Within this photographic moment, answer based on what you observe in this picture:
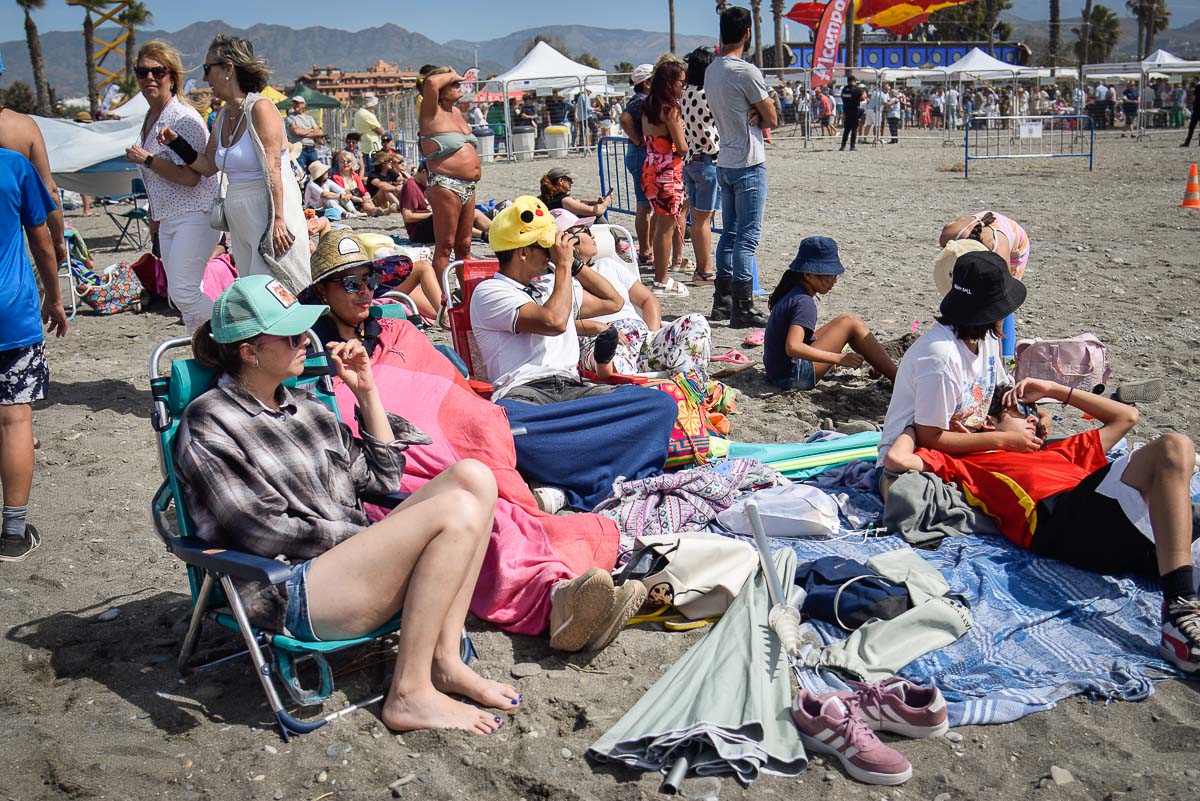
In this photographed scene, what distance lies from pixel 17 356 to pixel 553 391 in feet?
7.46

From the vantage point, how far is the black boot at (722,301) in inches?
309

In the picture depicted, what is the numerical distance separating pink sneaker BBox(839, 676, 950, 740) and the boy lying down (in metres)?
0.91

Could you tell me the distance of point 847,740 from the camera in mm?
2756

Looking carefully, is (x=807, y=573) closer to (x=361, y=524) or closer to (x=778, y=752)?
(x=778, y=752)

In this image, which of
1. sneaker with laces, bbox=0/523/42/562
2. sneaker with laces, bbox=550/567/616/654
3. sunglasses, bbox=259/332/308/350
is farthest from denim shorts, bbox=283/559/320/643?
sneaker with laces, bbox=0/523/42/562

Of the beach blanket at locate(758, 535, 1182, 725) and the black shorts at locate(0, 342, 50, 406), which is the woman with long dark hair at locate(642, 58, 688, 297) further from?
the black shorts at locate(0, 342, 50, 406)

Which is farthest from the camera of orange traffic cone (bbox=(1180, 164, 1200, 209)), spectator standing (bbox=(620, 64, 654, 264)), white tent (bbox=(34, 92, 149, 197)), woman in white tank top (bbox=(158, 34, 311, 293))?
orange traffic cone (bbox=(1180, 164, 1200, 209))

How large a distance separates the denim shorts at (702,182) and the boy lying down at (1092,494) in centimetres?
447

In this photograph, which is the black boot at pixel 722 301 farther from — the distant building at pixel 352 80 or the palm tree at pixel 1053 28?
the distant building at pixel 352 80

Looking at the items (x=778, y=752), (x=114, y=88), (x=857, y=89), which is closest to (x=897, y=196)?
(x=857, y=89)

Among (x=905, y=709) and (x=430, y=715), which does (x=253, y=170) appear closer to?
(x=430, y=715)

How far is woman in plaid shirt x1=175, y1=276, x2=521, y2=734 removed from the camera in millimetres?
2922

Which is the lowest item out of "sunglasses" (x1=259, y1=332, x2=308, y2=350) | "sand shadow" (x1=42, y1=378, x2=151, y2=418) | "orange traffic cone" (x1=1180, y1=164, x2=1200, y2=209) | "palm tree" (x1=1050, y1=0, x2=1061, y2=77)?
"sand shadow" (x1=42, y1=378, x2=151, y2=418)

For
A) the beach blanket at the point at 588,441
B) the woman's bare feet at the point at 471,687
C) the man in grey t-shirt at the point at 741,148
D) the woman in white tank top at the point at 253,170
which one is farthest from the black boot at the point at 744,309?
the woman's bare feet at the point at 471,687
